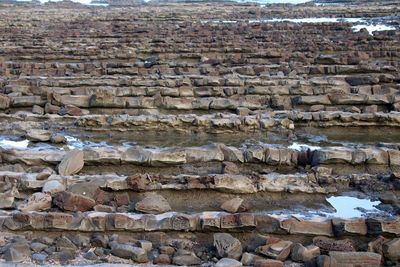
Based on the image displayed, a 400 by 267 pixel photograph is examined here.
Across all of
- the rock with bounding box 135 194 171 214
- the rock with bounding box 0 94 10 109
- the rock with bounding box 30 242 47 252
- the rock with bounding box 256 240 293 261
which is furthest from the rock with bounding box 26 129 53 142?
the rock with bounding box 256 240 293 261

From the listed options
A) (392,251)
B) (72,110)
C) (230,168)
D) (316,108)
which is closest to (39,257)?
(230,168)

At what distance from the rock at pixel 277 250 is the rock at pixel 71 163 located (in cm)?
309

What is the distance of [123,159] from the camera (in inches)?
274

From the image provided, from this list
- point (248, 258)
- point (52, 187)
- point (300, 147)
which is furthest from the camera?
point (300, 147)

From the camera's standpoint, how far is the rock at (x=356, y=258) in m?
4.34

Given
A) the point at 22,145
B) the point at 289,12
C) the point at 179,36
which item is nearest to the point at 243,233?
the point at 22,145

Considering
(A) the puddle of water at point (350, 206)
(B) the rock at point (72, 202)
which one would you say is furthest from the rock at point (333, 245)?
(B) the rock at point (72, 202)

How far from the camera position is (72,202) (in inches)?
217

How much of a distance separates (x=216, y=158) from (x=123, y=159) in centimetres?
140

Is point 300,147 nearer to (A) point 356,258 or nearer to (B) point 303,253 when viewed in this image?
(B) point 303,253

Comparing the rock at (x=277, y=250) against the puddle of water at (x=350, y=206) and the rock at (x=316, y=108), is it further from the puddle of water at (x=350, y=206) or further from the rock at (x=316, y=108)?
the rock at (x=316, y=108)

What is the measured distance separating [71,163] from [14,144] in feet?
5.76

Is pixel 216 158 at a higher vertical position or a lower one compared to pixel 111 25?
lower

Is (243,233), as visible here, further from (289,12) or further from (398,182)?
(289,12)
